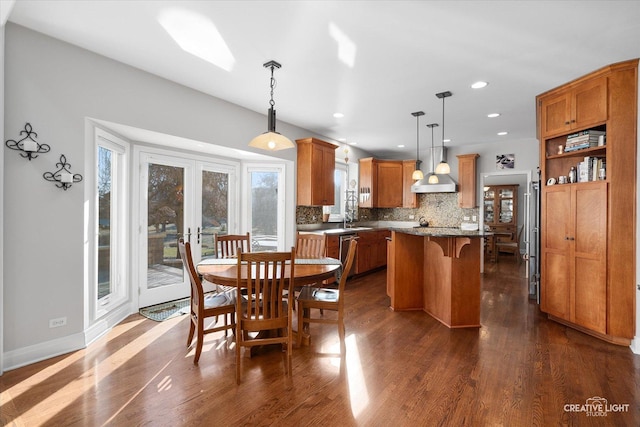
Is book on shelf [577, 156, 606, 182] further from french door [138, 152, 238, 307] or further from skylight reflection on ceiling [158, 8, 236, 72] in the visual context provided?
french door [138, 152, 238, 307]

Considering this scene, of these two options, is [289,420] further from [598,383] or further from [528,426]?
[598,383]

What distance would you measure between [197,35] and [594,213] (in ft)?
13.7

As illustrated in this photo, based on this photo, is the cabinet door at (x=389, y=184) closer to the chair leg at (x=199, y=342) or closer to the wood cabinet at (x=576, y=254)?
the wood cabinet at (x=576, y=254)

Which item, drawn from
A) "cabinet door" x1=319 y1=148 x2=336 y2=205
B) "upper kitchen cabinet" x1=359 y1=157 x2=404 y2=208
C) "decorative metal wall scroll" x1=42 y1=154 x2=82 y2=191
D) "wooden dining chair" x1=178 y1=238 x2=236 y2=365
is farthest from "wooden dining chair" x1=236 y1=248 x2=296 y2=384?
"upper kitchen cabinet" x1=359 y1=157 x2=404 y2=208

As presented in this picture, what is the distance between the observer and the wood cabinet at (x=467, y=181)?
6.35 m

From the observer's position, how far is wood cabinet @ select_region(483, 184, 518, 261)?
8.91 m

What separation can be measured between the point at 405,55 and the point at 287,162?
107 inches

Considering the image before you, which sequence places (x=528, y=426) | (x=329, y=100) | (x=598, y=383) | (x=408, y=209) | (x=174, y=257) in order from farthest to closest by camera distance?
(x=408, y=209)
(x=174, y=257)
(x=329, y=100)
(x=598, y=383)
(x=528, y=426)

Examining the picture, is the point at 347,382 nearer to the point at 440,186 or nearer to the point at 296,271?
the point at 296,271

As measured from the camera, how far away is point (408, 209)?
24.2 feet

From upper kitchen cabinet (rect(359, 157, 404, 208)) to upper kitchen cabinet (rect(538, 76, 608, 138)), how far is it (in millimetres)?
3353

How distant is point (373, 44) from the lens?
8.68ft

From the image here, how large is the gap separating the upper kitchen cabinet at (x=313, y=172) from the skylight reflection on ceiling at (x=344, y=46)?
7.07ft

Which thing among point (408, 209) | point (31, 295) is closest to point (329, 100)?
point (31, 295)
